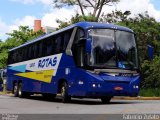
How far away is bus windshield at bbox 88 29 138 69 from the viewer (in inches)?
763

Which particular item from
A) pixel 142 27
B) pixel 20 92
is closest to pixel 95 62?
pixel 20 92

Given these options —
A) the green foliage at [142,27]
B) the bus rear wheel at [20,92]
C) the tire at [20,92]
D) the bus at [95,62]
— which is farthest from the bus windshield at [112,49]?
the green foliage at [142,27]

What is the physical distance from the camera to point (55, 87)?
22453mm

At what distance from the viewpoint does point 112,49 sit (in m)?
19.7

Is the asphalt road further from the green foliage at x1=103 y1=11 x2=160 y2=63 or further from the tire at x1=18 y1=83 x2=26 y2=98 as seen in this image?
the green foliage at x1=103 y1=11 x2=160 y2=63

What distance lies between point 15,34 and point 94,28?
37.0m

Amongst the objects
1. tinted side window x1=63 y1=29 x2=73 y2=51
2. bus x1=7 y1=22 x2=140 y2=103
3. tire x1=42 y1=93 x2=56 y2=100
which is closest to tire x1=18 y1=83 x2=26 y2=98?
tire x1=42 y1=93 x2=56 y2=100

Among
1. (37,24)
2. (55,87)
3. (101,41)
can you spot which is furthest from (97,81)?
(37,24)

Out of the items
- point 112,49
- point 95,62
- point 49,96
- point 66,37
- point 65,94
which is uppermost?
point 66,37

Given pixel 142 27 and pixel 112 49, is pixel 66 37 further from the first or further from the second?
pixel 142 27

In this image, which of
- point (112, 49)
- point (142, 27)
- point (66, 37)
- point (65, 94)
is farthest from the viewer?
point (142, 27)

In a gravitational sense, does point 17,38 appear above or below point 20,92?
above

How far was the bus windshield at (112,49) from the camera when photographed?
19.4 m

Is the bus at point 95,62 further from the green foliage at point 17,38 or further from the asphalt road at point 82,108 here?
the green foliage at point 17,38
